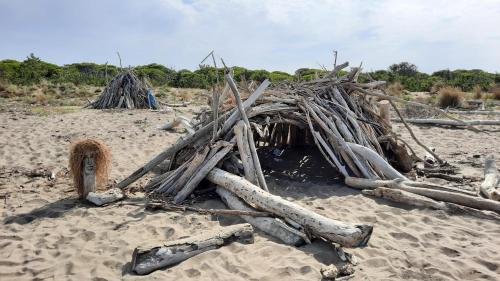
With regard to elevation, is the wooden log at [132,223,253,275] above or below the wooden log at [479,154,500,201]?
below

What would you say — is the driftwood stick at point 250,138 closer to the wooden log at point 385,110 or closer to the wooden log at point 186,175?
the wooden log at point 186,175

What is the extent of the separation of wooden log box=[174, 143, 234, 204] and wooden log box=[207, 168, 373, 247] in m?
0.25

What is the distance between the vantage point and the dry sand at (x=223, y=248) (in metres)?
3.45

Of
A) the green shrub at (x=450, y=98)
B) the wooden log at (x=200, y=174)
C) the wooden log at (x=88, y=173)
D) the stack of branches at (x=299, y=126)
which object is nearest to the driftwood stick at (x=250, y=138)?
the stack of branches at (x=299, y=126)

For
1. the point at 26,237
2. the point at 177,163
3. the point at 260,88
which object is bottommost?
the point at 26,237

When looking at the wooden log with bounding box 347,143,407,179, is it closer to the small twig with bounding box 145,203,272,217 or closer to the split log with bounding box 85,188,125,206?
the small twig with bounding box 145,203,272,217

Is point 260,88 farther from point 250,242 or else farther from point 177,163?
point 250,242

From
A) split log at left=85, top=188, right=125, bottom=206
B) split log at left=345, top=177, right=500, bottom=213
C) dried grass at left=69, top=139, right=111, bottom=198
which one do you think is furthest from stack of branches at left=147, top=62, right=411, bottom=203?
dried grass at left=69, top=139, right=111, bottom=198

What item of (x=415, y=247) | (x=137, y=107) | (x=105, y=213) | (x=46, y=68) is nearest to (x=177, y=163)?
(x=105, y=213)

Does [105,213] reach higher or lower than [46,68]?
lower

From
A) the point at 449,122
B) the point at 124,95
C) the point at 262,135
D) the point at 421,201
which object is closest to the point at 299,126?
the point at 262,135

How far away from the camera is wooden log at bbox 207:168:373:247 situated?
3.62 m

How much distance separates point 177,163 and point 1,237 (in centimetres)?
239

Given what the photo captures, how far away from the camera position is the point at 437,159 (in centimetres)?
679
